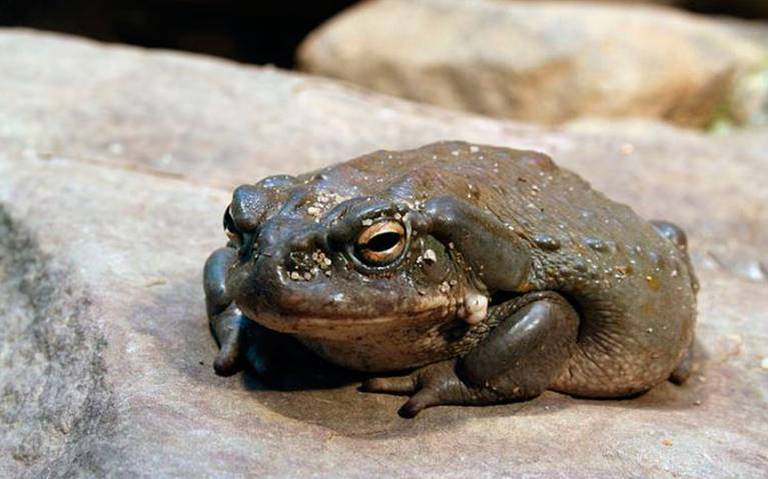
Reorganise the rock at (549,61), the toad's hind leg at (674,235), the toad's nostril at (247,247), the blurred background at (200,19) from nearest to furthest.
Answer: the toad's nostril at (247,247) → the toad's hind leg at (674,235) → the rock at (549,61) → the blurred background at (200,19)

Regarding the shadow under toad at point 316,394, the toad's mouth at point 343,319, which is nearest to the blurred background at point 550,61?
the shadow under toad at point 316,394

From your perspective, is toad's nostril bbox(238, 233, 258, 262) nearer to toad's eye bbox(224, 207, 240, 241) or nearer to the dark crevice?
toad's eye bbox(224, 207, 240, 241)

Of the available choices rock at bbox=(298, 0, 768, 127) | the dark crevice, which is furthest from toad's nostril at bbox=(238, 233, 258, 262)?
rock at bbox=(298, 0, 768, 127)

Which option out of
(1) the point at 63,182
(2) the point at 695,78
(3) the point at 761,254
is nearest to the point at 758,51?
(2) the point at 695,78

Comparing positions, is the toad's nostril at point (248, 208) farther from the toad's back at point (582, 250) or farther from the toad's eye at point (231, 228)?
the toad's back at point (582, 250)

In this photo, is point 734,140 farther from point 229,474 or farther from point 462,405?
point 229,474

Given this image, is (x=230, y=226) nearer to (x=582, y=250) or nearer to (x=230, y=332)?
(x=230, y=332)

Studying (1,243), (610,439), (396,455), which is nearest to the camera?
(396,455)
